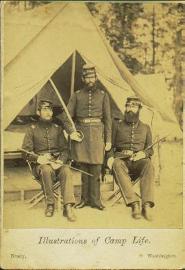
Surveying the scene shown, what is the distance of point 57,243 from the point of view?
2.74 m

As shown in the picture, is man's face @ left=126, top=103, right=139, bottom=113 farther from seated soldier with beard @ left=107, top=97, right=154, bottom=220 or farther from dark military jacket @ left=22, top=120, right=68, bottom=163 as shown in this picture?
dark military jacket @ left=22, top=120, right=68, bottom=163

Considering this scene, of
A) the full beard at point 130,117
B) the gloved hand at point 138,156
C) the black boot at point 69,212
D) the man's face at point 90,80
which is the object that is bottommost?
the black boot at point 69,212

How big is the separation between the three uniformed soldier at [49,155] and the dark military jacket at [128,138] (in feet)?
0.93

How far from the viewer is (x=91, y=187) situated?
2754 mm

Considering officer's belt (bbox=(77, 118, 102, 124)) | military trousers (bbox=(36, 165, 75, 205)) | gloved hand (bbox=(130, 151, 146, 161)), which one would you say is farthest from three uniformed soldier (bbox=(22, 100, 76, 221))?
gloved hand (bbox=(130, 151, 146, 161))

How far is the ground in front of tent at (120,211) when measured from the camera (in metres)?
2.74

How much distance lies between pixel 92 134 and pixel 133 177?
33cm

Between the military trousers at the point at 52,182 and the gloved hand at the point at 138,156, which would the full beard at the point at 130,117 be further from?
the military trousers at the point at 52,182

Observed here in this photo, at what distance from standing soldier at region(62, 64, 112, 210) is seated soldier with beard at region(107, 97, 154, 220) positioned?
0.21ft

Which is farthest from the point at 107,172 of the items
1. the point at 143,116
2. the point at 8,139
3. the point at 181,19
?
the point at 181,19

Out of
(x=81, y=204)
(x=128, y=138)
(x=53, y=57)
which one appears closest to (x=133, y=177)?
(x=128, y=138)

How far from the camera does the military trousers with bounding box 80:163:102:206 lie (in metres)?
2.75

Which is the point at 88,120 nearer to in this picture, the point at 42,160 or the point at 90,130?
the point at 90,130

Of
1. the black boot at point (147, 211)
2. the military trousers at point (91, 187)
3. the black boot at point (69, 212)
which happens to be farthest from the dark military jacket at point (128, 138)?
the black boot at point (69, 212)
